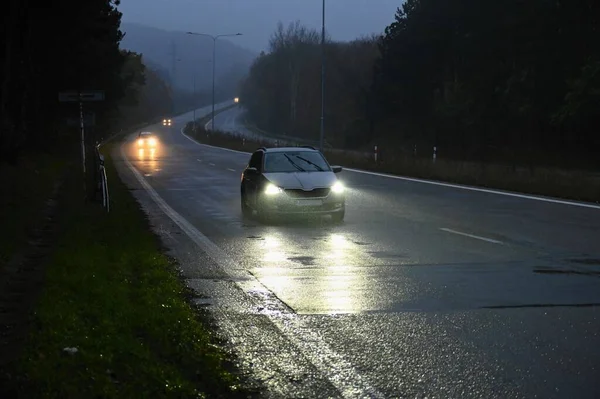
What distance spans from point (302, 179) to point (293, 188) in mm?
507

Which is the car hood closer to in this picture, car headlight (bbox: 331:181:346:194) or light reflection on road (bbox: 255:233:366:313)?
car headlight (bbox: 331:181:346:194)

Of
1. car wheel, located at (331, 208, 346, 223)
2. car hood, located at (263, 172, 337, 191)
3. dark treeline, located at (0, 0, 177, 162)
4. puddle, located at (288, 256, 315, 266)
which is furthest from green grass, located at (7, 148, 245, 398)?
dark treeline, located at (0, 0, 177, 162)

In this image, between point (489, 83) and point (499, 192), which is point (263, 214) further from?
point (489, 83)

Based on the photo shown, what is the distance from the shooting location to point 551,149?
54.9 metres

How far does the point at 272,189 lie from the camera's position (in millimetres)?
17266

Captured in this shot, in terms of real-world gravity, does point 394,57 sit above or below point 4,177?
above

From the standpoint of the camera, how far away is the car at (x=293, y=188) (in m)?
17.1

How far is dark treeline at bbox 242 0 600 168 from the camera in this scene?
5156 cm

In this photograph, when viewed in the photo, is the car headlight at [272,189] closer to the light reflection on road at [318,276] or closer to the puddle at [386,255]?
the light reflection on road at [318,276]

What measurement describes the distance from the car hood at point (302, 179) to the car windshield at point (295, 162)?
0.41 m

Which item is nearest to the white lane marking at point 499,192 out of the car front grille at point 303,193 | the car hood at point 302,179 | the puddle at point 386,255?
the car hood at point 302,179

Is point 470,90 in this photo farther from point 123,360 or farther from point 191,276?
point 123,360

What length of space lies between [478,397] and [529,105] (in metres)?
50.8

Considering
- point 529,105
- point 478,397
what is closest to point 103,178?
point 478,397
